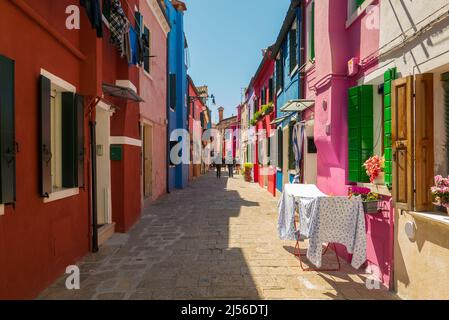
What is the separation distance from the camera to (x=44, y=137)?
3955mm

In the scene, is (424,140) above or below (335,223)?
above

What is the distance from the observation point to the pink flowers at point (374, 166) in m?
4.43

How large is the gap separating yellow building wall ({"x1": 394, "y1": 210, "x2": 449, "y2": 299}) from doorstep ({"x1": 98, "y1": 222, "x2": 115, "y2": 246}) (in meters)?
4.97

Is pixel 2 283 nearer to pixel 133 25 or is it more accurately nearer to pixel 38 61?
pixel 38 61

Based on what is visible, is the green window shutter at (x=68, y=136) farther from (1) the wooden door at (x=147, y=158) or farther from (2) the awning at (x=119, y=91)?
(1) the wooden door at (x=147, y=158)

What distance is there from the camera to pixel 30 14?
3621 mm

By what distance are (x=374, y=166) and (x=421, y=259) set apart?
133cm

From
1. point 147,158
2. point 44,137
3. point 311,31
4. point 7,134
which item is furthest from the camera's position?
point 147,158

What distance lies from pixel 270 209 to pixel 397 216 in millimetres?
6566

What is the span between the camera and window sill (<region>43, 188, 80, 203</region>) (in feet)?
13.9

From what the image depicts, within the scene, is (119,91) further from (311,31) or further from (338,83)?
(311,31)

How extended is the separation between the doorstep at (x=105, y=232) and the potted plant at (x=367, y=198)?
179 inches

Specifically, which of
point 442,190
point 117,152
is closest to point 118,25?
point 117,152

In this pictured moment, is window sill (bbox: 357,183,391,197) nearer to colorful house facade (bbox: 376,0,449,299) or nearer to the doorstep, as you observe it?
colorful house facade (bbox: 376,0,449,299)
